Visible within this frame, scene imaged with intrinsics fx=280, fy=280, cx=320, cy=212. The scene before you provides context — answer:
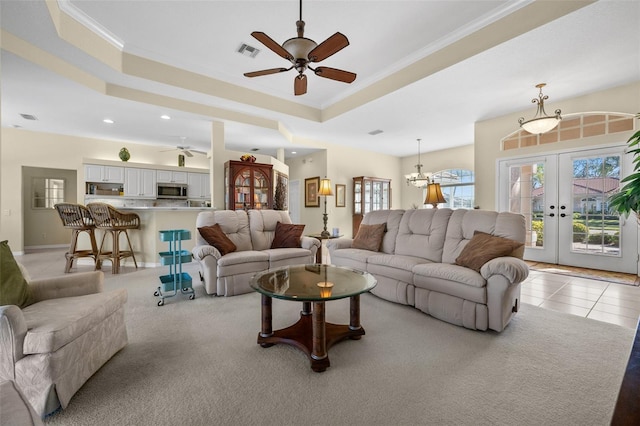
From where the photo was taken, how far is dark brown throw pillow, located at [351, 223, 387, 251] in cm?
366

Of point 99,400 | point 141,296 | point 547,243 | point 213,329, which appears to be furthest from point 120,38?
point 547,243

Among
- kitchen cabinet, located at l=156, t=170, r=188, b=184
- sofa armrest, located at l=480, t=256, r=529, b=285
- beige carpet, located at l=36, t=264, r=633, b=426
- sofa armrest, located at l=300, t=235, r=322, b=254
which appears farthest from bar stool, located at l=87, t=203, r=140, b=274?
sofa armrest, located at l=480, t=256, r=529, b=285

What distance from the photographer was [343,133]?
644cm

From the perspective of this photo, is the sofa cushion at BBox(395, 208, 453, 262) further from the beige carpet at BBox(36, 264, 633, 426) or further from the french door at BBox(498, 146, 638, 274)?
the french door at BBox(498, 146, 638, 274)

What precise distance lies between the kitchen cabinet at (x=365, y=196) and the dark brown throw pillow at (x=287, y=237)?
4.04 m

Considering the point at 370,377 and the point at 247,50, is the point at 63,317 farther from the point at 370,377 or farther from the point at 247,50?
the point at 247,50

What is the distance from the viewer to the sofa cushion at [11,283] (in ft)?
5.31

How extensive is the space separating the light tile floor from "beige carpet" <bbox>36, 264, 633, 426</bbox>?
1.24 ft

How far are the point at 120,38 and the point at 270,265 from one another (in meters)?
3.33

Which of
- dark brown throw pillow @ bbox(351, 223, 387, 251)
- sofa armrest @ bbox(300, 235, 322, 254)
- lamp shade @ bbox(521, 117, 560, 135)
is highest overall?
lamp shade @ bbox(521, 117, 560, 135)

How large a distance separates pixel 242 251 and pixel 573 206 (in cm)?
543

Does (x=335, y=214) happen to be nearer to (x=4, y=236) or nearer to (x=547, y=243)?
(x=547, y=243)

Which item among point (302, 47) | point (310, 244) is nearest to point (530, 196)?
point (310, 244)

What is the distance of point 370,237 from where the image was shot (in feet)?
12.2
